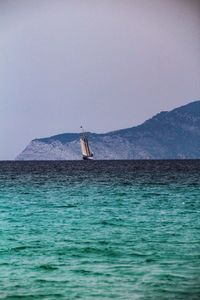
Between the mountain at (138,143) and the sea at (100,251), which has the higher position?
the mountain at (138,143)

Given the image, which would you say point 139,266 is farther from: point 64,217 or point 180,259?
point 64,217

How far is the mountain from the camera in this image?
72919mm

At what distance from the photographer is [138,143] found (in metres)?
80.2

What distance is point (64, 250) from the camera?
510 centimetres

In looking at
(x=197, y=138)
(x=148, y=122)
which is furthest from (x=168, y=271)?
(x=148, y=122)

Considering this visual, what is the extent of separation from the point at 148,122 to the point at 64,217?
85.7m

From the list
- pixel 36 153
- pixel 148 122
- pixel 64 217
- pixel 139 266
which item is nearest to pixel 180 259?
pixel 139 266

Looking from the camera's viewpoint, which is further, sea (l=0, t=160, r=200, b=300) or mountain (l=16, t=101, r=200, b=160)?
mountain (l=16, t=101, r=200, b=160)

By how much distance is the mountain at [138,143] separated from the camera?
A: 239 ft

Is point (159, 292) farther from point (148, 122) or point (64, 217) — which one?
point (148, 122)

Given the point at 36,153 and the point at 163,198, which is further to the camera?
the point at 36,153

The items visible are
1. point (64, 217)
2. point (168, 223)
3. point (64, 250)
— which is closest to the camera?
point (64, 250)

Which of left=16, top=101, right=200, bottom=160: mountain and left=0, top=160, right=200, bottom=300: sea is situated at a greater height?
left=16, top=101, right=200, bottom=160: mountain

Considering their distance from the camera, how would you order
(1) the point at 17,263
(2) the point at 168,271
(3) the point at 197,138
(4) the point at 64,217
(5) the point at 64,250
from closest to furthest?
(2) the point at 168,271, (1) the point at 17,263, (5) the point at 64,250, (4) the point at 64,217, (3) the point at 197,138
